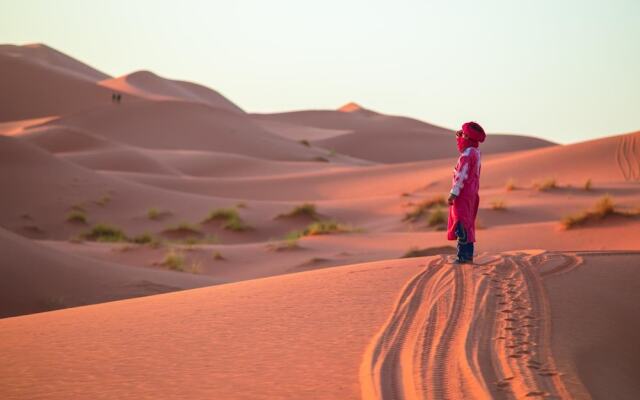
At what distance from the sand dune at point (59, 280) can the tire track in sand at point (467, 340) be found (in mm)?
5955

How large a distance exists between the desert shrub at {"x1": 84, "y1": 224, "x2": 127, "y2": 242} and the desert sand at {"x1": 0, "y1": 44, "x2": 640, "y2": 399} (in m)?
0.07

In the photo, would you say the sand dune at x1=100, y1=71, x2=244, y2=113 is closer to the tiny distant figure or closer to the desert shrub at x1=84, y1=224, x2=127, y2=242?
the desert shrub at x1=84, y1=224, x2=127, y2=242

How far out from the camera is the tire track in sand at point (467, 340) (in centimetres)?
498

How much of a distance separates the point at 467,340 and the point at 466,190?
3493 millimetres

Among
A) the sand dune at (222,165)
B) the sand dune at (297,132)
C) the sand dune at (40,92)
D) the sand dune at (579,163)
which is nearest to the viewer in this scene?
the sand dune at (579,163)

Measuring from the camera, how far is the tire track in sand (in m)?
4.98

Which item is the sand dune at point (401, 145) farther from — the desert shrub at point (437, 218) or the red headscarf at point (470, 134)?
the red headscarf at point (470, 134)

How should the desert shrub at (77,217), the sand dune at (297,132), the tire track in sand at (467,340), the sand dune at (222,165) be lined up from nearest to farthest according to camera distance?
the tire track in sand at (467,340), the desert shrub at (77,217), the sand dune at (222,165), the sand dune at (297,132)

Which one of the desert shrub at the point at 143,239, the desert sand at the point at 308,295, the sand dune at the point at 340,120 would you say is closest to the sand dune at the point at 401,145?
the sand dune at the point at 340,120

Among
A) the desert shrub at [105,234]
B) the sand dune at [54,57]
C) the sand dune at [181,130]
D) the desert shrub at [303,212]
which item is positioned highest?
the sand dune at [54,57]

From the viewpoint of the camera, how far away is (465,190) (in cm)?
925

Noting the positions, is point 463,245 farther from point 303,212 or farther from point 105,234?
point 303,212

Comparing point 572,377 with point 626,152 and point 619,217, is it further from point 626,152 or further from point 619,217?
point 626,152

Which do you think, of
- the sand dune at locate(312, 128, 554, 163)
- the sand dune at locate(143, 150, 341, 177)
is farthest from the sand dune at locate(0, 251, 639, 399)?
the sand dune at locate(312, 128, 554, 163)
